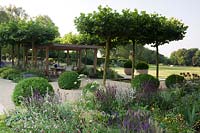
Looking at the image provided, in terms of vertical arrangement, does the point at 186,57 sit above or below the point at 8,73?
above

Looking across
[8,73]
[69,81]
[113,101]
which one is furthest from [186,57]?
[113,101]

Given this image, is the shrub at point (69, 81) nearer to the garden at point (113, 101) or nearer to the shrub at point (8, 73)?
the garden at point (113, 101)

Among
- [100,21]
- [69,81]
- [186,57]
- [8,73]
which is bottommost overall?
[69,81]

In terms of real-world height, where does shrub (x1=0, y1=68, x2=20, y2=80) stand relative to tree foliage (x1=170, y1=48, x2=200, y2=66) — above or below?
below

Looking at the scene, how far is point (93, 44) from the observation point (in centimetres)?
2108

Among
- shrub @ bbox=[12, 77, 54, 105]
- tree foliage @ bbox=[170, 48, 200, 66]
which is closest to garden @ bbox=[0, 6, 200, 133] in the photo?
shrub @ bbox=[12, 77, 54, 105]

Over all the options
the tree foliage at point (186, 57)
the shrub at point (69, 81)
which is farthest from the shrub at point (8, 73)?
the tree foliage at point (186, 57)

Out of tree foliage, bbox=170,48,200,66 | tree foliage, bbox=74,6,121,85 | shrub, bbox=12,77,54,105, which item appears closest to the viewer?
shrub, bbox=12,77,54,105

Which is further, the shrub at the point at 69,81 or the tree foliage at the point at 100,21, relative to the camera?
the shrub at the point at 69,81

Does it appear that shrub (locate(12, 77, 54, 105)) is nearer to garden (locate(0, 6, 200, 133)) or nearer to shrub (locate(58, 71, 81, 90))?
garden (locate(0, 6, 200, 133))

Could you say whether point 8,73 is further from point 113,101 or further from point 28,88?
point 113,101

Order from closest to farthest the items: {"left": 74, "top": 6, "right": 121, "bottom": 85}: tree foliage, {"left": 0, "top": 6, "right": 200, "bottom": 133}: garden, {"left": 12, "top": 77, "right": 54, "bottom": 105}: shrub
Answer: {"left": 0, "top": 6, "right": 200, "bottom": 133}: garden
{"left": 12, "top": 77, "right": 54, "bottom": 105}: shrub
{"left": 74, "top": 6, "right": 121, "bottom": 85}: tree foliage

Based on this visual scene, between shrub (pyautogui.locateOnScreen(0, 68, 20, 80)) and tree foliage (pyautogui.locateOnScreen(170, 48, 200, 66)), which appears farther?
tree foliage (pyautogui.locateOnScreen(170, 48, 200, 66))

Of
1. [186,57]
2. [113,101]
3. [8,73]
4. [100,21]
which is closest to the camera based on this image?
[113,101]
